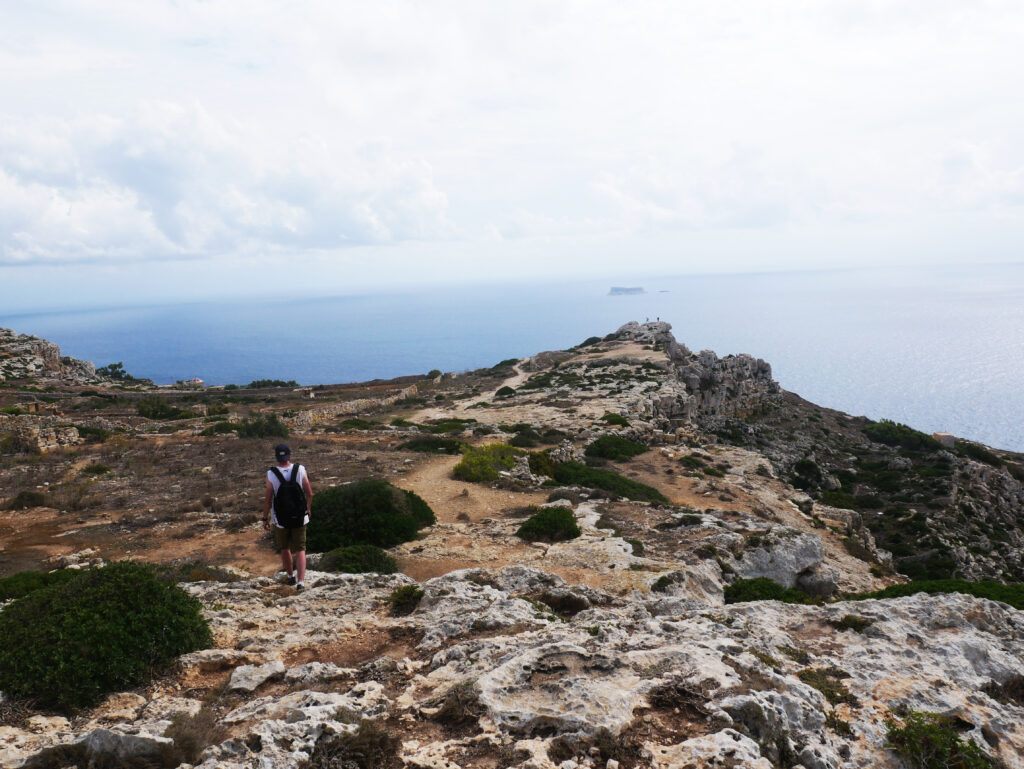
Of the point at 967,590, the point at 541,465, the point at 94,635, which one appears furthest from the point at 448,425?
the point at 94,635

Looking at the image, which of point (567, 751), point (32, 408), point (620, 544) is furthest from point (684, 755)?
point (32, 408)

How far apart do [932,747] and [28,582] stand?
12205 mm

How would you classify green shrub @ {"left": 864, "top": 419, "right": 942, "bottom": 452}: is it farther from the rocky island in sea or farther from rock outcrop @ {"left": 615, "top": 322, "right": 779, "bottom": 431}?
the rocky island in sea

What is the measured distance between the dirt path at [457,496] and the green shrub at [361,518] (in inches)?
73.2

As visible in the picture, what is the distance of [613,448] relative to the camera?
29.9 meters

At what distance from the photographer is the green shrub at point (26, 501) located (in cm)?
1648

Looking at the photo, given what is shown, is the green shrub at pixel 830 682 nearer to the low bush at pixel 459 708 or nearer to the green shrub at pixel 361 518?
the low bush at pixel 459 708

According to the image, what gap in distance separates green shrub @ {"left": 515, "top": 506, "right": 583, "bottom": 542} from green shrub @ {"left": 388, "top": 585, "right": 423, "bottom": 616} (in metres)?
6.05

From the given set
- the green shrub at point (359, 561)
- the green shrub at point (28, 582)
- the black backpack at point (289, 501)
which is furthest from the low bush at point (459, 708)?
the green shrub at point (28, 582)

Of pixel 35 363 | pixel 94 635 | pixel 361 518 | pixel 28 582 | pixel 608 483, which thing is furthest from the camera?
pixel 35 363

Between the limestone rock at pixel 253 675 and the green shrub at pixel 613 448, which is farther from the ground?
the limestone rock at pixel 253 675

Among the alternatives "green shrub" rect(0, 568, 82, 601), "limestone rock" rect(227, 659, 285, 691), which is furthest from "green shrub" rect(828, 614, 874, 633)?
"green shrub" rect(0, 568, 82, 601)

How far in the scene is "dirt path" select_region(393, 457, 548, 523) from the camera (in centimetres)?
1681

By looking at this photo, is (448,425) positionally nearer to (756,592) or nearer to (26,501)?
(26,501)
